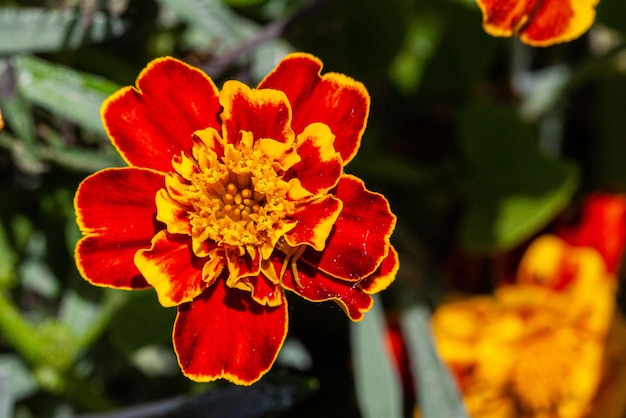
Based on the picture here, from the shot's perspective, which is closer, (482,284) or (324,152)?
(324,152)

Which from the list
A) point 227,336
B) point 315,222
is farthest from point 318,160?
point 227,336

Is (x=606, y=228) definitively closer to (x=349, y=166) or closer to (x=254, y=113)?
(x=349, y=166)

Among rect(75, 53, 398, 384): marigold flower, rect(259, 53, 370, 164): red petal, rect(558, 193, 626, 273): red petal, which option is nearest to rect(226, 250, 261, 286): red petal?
rect(75, 53, 398, 384): marigold flower

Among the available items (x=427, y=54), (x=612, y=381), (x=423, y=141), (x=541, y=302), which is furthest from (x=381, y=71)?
(x=612, y=381)

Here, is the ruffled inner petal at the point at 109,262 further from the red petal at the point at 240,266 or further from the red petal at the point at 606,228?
the red petal at the point at 606,228

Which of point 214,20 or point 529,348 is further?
point 529,348

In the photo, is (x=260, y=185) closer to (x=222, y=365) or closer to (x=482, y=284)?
(x=222, y=365)

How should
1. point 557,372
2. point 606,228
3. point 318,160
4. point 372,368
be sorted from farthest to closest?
point 606,228 → point 557,372 → point 372,368 → point 318,160
